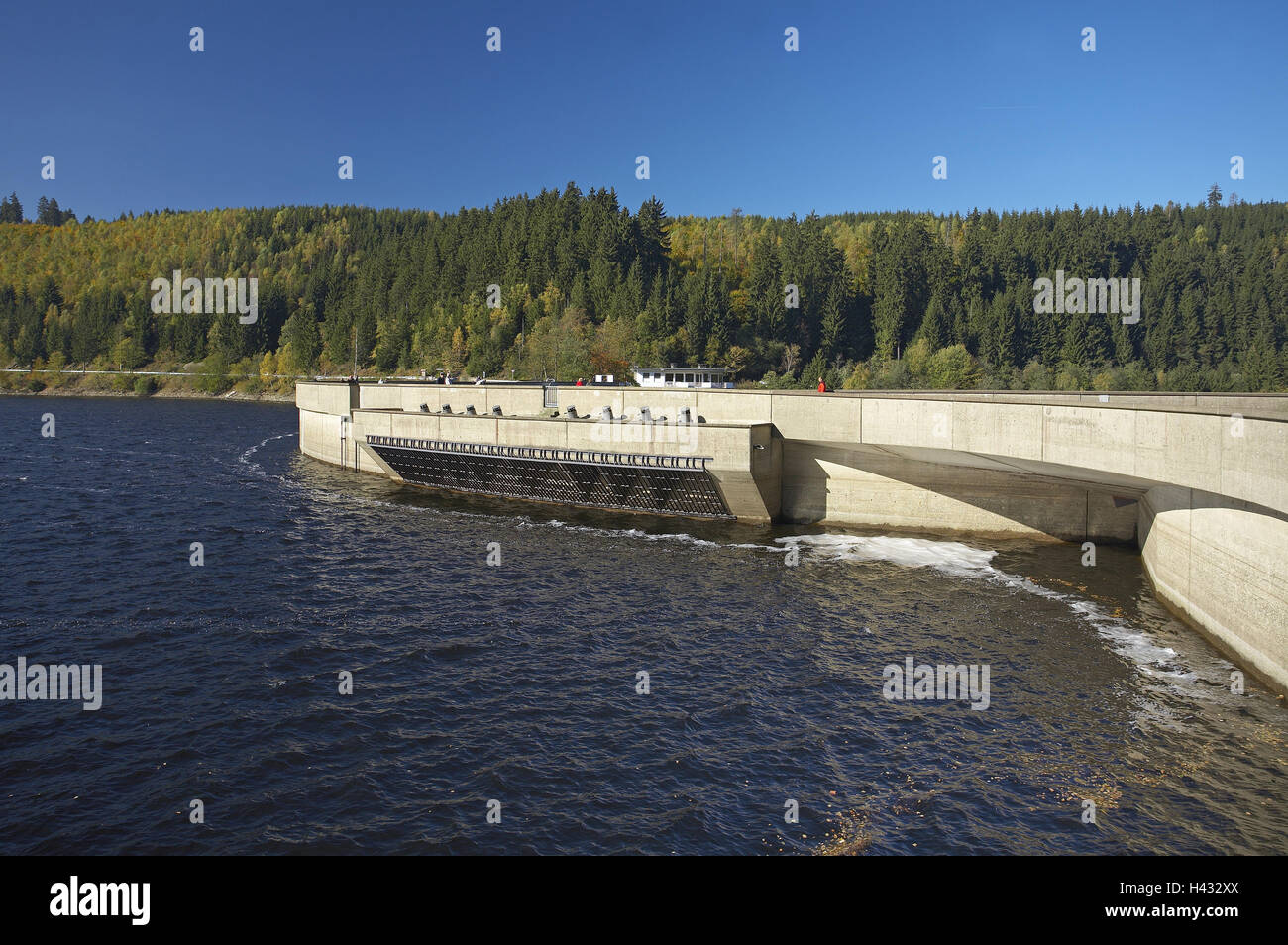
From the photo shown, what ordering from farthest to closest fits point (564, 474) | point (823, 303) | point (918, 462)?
1. point (823, 303)
2. point (564, 474)
3. point (918, 462)

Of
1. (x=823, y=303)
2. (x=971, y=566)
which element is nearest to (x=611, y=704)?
(x=971, y=566)

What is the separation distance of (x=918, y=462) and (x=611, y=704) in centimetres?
2322

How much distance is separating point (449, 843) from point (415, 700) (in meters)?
6.16

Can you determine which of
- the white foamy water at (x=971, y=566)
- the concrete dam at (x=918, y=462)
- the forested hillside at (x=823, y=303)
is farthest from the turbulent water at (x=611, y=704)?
the forested hillside at (x=823, y=303)

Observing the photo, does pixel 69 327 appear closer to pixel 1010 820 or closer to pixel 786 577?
pixel 786 577

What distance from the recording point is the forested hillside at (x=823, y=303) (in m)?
107

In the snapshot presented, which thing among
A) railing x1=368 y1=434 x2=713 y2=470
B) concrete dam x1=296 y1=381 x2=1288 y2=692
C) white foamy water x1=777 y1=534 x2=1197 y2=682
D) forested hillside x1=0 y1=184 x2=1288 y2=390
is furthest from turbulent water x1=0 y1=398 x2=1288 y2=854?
forested hillside x1=0 y1=184 x2=1288 y2=390

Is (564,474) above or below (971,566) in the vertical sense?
above

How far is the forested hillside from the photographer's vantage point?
106812mm

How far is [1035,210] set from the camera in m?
161

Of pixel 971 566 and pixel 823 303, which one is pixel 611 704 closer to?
pixel 971 566

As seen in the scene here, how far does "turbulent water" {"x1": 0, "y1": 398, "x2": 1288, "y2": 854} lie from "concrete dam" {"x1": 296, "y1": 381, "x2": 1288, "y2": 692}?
7.07 ft

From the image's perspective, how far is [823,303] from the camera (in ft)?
390

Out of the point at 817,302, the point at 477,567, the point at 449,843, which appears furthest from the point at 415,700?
the point at 817,302
